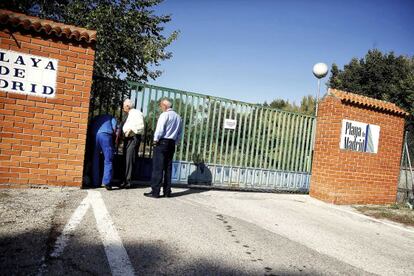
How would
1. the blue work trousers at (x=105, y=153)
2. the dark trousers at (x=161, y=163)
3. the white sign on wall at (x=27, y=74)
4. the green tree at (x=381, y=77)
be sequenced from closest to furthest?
the white sign on wall at (x=27, y=74) → the dark trousers at (x=161, y=163) → the blue work trousers at (x=105, y=153) → the green tree at (x=381, y=77)

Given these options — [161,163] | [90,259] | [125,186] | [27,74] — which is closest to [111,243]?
[90,259]

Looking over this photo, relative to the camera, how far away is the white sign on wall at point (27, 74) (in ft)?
16.4

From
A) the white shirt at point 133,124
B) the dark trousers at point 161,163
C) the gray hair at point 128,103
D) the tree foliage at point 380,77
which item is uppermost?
the tree foliage at point 380,77

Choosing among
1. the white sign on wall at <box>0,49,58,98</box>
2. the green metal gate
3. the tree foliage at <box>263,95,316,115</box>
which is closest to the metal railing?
the green metal gate

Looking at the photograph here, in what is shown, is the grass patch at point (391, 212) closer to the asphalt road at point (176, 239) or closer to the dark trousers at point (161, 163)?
the asphalt road at point (176, 239)

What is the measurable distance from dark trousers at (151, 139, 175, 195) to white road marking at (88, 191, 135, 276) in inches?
47.0

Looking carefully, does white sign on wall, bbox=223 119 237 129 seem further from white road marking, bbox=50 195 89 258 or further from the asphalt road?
white road marking, bbox=50 195 89 258

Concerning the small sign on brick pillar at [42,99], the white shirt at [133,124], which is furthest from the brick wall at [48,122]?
the white shirt at [133,124]

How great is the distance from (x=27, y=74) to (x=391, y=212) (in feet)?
27.1

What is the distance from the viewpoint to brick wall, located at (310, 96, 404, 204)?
769cm

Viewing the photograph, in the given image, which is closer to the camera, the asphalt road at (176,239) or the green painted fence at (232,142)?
the asphalt road at (176,239)

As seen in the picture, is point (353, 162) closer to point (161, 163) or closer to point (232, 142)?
point (232, 142)

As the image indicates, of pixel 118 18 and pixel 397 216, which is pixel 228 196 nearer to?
pixel 397 216

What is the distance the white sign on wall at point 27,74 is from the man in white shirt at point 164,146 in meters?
1.92
